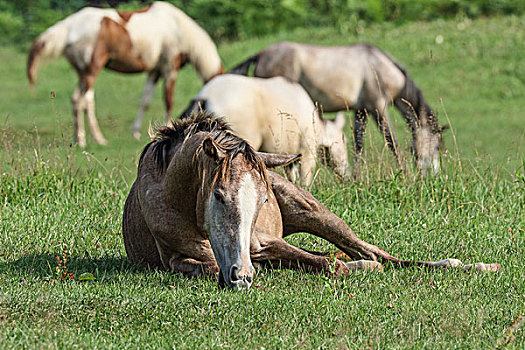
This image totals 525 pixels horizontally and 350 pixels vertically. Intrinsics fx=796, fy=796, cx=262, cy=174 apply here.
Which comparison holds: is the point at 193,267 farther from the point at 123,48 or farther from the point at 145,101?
the point at 145,101

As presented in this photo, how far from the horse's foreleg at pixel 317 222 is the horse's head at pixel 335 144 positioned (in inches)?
106

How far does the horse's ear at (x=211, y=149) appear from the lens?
4.09 meters

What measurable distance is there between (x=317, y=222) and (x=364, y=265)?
17.5 inches

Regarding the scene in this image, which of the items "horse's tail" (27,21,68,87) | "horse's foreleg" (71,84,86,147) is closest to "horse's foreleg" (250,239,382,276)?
"horse's foreleg" (71,84,86,147)

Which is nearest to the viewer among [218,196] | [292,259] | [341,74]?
[218,196]

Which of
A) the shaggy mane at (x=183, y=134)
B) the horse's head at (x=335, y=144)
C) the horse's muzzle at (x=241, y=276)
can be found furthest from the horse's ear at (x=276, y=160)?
the horse's head at (x=335, y=144)

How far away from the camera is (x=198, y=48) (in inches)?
571

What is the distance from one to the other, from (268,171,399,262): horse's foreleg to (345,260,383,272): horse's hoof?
0.19 m

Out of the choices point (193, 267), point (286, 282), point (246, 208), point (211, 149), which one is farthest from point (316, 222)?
point (211, 149)

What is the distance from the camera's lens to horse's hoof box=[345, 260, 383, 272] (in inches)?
189

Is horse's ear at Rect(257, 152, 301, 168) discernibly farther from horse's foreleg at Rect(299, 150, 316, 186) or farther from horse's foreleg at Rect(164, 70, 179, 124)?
horse's foreleg at Rect(164, 70, 179, 124)

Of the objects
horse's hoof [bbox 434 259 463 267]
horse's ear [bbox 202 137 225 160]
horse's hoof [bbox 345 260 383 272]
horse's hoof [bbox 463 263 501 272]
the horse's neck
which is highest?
horse's ear [bbox 202 137 225 160]

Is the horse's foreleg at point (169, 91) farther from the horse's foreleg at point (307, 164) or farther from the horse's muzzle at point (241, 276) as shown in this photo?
the horse's muzzle at point (241, 276)

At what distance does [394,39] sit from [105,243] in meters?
16.3
